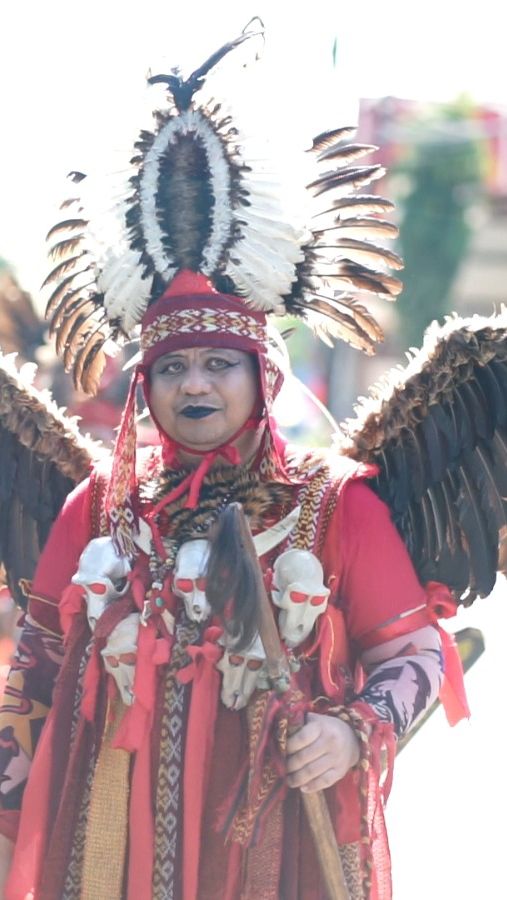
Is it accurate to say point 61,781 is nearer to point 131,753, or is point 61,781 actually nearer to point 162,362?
point 131,753

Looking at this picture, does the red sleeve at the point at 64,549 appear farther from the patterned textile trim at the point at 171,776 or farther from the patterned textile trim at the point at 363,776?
the patterned textile trim at the point at 363,776

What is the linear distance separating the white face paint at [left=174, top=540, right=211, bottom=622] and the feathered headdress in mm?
483

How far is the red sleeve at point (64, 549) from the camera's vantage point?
2.63m

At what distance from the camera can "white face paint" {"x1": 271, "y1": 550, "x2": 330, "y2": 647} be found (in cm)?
234

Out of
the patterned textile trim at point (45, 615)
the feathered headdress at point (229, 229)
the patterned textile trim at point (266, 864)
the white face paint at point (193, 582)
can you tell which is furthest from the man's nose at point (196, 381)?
the patterned textile trim at point (266, 864)

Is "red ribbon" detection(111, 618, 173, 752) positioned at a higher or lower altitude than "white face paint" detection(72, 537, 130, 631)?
lower

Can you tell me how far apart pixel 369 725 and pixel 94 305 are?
1004 millimetres

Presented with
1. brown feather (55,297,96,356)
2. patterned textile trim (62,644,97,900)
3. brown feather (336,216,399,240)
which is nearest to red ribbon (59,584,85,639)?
patterned textile trim (62,644,97,900)

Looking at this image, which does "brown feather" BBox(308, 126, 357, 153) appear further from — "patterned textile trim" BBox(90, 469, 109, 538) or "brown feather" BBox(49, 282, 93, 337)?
"patterned textile trim" BBox(90, 469, 109, 538)

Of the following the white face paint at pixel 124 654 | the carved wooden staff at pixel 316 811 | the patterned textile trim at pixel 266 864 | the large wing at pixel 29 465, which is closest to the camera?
the carved wooden staff at pixel 316 811

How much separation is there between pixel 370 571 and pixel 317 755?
1.21 feet

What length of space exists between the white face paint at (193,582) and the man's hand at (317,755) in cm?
A: 27

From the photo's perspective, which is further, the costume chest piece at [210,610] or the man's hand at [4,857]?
the man's hand at [4,857]

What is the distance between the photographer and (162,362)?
2.54 metres
